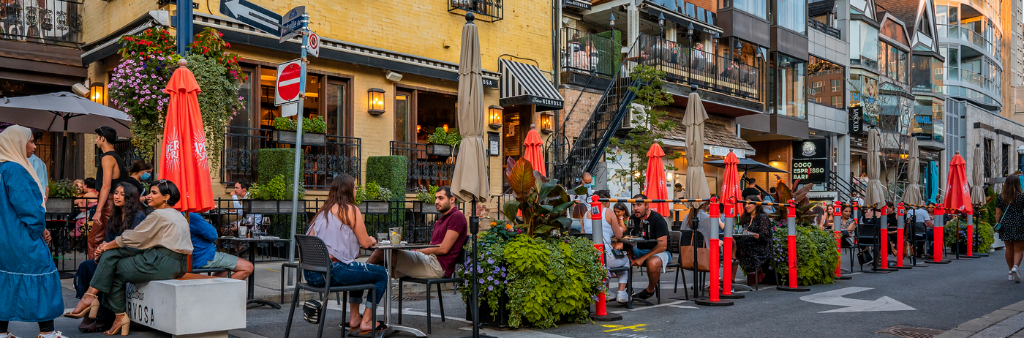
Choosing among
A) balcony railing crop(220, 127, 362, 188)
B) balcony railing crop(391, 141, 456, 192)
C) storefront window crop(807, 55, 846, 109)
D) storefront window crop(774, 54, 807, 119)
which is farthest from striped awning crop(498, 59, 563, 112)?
storefront window crop(807, 55, 846, 109)

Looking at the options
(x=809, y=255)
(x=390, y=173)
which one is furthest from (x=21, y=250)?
(x=809, y=255)

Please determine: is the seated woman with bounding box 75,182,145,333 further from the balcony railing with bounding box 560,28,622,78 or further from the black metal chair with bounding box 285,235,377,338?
the balcony railing with bounding box 560,28,622,78

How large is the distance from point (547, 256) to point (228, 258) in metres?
3.31

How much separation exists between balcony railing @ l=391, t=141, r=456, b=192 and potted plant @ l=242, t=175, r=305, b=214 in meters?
3.42

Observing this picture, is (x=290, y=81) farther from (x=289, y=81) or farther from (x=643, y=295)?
(x=643, y=295)

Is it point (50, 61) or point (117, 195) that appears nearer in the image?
point (117, 195)

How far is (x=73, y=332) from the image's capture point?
704 centimetres

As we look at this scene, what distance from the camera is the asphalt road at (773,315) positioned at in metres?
7.42

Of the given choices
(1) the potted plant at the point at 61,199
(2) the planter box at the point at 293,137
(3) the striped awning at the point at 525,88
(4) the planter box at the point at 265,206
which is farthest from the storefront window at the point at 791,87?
(1) the potted plant at the point at 61,199

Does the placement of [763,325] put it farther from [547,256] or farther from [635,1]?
[635,1]

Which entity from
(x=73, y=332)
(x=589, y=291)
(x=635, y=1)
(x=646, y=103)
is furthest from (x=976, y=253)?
(x=73, y=332)

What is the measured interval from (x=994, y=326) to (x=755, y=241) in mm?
3662

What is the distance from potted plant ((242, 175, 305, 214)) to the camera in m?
12.4

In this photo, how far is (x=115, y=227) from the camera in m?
7.22
